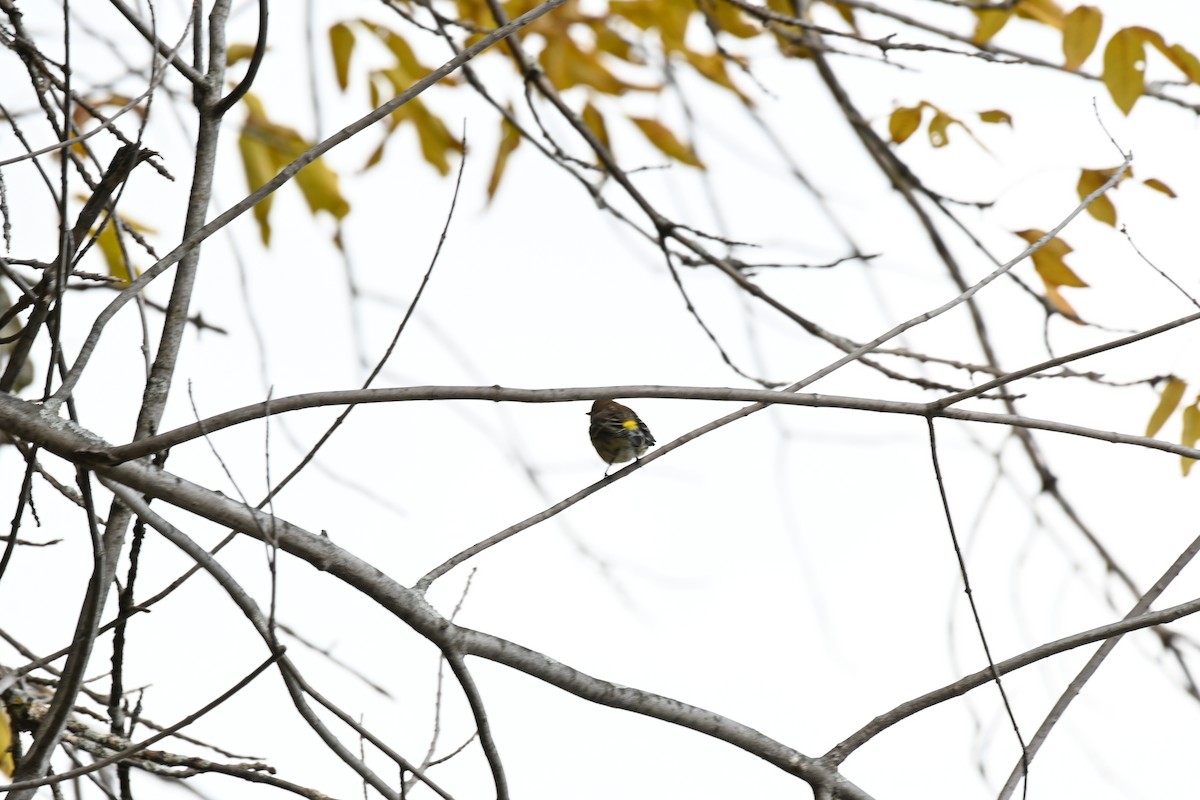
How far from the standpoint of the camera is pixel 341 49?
3.07 metres

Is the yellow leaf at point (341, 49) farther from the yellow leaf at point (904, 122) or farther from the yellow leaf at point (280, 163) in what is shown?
the yellow leaf at point (904, 122)

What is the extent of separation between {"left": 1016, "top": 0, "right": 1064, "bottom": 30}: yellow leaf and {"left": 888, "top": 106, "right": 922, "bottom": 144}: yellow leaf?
0.34 meters

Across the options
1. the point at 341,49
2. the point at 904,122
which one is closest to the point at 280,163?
the point at 341,49

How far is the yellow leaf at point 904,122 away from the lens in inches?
113

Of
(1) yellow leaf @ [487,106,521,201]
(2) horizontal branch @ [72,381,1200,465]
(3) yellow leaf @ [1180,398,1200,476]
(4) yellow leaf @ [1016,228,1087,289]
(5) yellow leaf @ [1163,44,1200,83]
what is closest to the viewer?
(2) horizontal branch @ [72,381,1200,465]

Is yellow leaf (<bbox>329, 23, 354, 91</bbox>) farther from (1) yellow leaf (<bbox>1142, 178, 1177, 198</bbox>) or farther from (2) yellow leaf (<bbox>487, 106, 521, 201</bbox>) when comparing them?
(1) yellow leaf (<bbox>1142, 178, 1177, 198</bbox>)

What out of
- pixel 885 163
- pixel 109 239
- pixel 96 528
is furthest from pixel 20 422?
pixel 885 163

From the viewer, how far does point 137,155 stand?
173 centimetres

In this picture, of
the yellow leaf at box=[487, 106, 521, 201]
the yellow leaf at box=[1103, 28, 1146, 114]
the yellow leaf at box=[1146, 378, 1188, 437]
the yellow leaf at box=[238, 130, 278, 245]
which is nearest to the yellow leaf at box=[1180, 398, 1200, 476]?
the yellow leaf at box=[1146, 378, 1188, 437]

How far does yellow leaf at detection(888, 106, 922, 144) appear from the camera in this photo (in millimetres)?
2871

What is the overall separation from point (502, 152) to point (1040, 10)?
1.40 meters

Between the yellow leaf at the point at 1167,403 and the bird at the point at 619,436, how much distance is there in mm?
1264

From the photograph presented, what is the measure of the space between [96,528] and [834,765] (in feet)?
3.44

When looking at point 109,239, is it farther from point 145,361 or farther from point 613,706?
point 613,706
